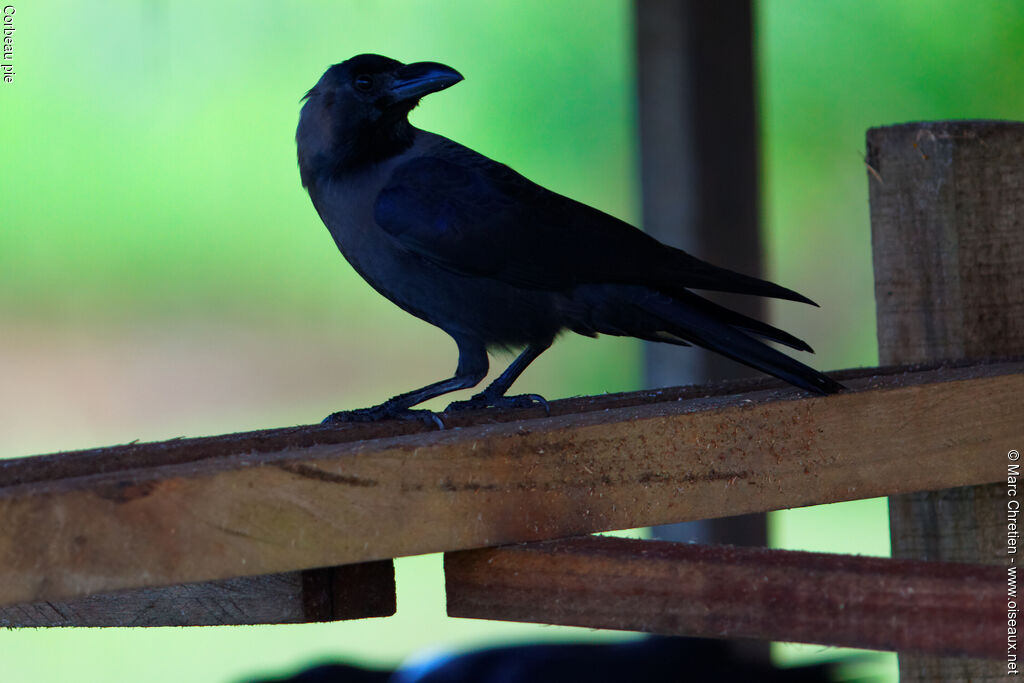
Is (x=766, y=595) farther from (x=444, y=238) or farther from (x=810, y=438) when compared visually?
(x=444, y=238)

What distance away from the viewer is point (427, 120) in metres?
5.97

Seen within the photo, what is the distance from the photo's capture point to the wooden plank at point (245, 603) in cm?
178

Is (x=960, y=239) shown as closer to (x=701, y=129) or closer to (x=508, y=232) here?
(x=508, y=232)

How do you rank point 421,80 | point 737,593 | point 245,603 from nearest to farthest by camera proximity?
1. point 737,593
2. point 245,603
3. point 421,80

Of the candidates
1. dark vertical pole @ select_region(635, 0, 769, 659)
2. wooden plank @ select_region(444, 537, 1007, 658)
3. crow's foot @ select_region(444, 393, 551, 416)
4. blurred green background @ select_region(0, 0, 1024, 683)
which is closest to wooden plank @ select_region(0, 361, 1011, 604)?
wooden plank @ select_region(444, 537, 1007, 658)

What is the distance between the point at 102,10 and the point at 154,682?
3028 millimetres

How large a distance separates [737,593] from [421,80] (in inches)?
70.1

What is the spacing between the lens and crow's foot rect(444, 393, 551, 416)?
8.55ft

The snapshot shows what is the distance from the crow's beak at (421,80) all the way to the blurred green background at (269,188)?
8.09 feet

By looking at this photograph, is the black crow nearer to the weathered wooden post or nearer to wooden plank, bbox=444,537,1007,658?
the weathered wooden post

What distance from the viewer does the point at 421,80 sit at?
296 centimetres

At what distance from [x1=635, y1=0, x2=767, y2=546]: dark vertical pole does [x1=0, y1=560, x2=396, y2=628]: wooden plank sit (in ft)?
7.84

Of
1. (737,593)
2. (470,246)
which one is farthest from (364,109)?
(737,593)

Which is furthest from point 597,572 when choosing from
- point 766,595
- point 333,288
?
point 333,288
